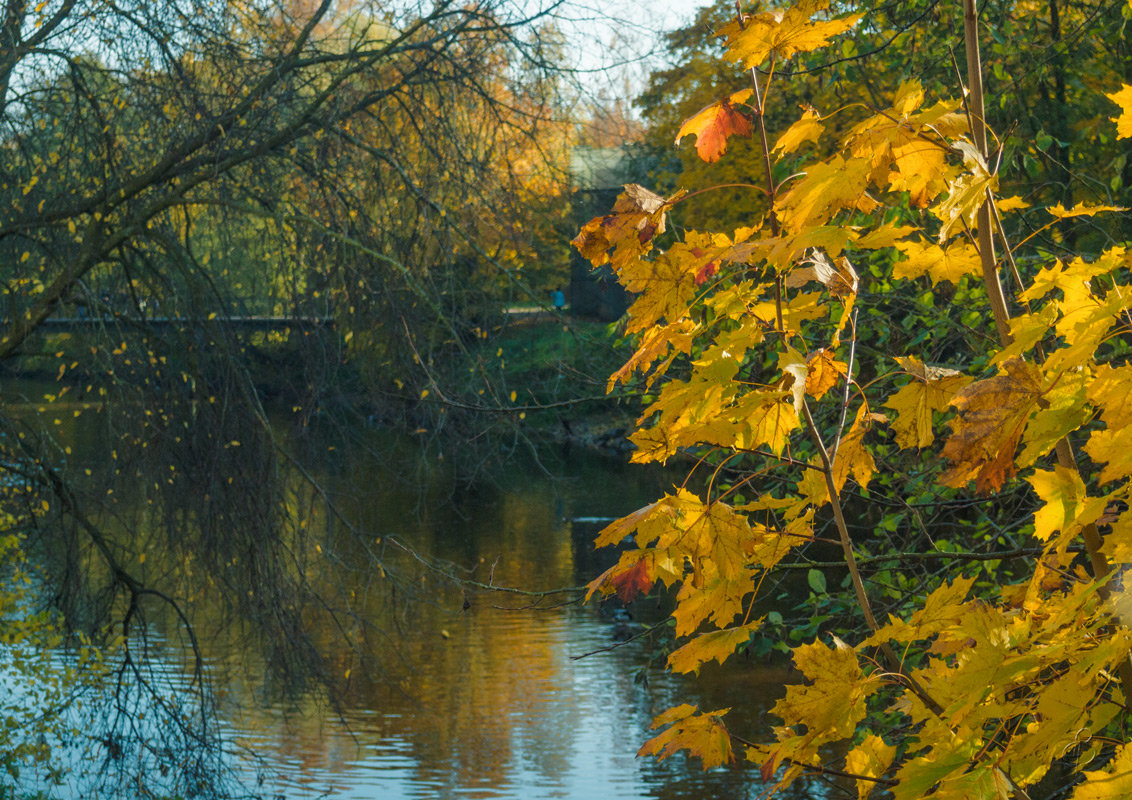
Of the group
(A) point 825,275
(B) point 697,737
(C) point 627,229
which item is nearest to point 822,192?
(A) point 825,275

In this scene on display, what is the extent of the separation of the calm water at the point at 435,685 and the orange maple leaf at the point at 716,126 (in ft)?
14.6

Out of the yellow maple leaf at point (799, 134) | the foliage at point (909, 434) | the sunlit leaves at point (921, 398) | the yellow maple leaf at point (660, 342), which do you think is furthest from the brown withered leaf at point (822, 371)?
the yellow maple leaf at point (799, 134)

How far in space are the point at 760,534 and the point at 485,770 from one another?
766 cm

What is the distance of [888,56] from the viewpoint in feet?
19.1

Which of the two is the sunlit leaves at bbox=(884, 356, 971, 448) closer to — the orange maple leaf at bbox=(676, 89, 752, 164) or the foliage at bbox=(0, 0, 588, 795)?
the orange maple leaf at bbox=(676, 89, 752, 164)

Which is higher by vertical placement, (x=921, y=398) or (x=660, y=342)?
(x=660, y=342)

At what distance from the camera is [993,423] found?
142 cm

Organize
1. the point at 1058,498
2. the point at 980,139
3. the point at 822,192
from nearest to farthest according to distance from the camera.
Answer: the point at 1058,498 < the point at 822,192 < the point at 980,139

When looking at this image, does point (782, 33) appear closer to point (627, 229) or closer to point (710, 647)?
point (627, 229)

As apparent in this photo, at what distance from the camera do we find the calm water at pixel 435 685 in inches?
277

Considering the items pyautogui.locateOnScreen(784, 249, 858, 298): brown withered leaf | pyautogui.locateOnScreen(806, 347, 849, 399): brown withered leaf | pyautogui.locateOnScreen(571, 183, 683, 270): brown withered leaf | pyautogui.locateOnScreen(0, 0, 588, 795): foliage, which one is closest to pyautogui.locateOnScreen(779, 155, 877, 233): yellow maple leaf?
pyautogui.locateOnScreen(784, 249, 858, 298): brown withered leaf

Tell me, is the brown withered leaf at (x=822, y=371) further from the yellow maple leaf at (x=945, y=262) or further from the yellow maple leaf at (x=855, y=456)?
the yellow maple leaf at (x=945, y=262)

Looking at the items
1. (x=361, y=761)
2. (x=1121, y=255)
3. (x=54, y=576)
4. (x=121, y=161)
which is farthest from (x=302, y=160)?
(x=1121, y=255)

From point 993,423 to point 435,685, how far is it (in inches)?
384
